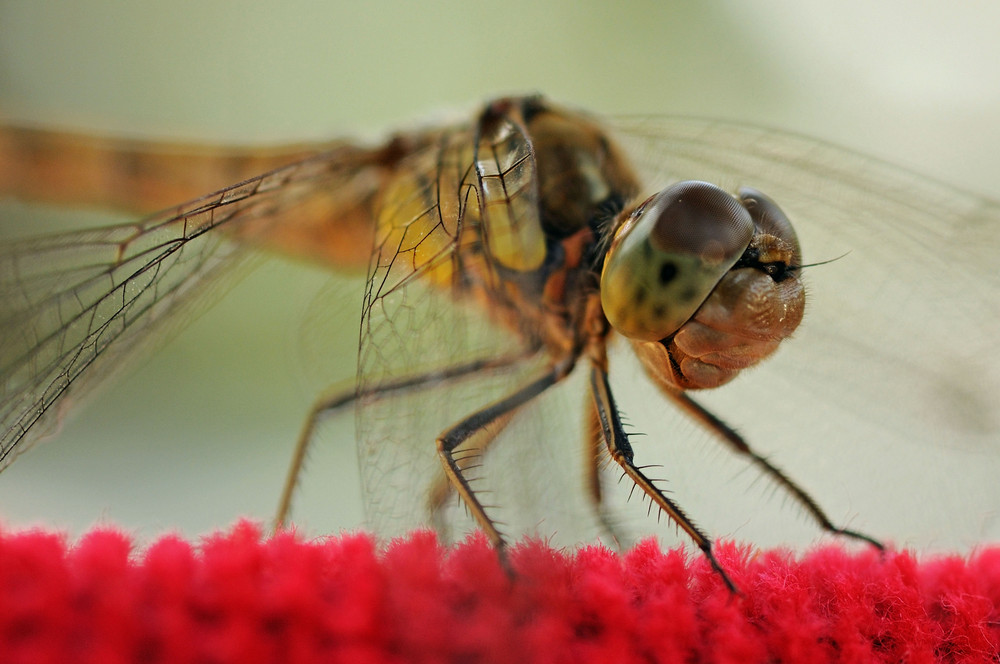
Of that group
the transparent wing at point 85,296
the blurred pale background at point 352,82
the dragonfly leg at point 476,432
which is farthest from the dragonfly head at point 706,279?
the blurred pale background at point 352,82

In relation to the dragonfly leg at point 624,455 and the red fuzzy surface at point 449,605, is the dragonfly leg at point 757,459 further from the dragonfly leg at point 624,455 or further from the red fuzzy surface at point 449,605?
the red fuzzy surface at point 449,605

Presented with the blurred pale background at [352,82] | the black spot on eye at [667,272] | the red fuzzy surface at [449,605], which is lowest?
the blurred pale background at [352,82]

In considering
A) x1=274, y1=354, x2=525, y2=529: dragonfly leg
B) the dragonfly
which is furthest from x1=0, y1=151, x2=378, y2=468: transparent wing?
x1=274, y1=354, x2=525, y2=529: dragonfly leg

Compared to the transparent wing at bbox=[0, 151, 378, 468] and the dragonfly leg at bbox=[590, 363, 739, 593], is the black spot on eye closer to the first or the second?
the dragonfly leg at bbox=[590, 363, 739, 593]

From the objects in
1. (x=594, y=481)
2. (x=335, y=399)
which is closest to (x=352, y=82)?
(x=335, y=399)

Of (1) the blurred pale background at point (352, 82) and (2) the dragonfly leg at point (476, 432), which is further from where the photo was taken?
(1) the blurred pale background at point (352, 82)

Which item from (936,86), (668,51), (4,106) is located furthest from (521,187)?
(668,51)
